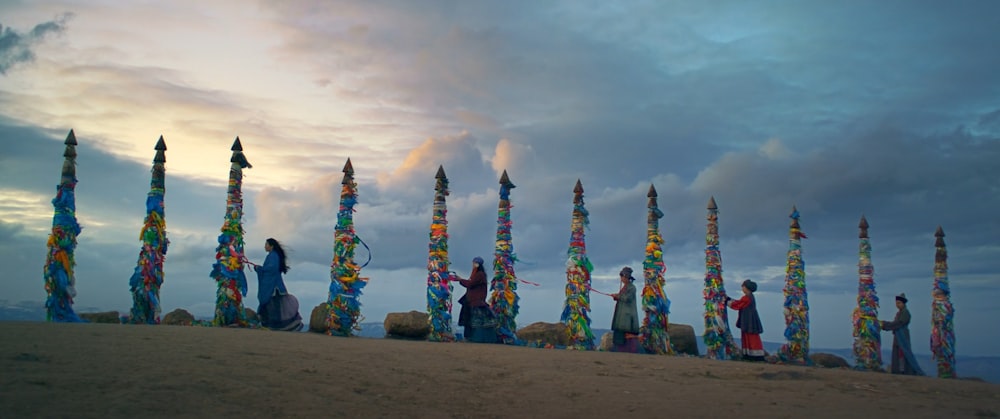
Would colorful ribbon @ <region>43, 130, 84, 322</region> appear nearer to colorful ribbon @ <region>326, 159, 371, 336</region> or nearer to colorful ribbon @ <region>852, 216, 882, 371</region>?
colorful ribbon @ <region>326, 159, 371, 336</region>

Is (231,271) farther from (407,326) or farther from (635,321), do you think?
(635,321)

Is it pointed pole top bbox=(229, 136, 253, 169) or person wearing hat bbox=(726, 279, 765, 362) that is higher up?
pointed pole top bbox=(229, 136, 253, 169)

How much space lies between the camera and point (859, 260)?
23.9m

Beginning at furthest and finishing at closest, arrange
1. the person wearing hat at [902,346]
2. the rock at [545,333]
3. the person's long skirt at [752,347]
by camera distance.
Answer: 1. the rock at [545,333]
2. the person wearing hat at [902,346]
3. the person's long skirt at [752,347]

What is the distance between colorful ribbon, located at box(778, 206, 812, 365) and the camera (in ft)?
75.8

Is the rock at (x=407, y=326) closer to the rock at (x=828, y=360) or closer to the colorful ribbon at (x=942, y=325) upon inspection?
the rock at (x=828, y=360)

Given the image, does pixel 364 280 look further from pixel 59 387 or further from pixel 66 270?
pixel 59 387

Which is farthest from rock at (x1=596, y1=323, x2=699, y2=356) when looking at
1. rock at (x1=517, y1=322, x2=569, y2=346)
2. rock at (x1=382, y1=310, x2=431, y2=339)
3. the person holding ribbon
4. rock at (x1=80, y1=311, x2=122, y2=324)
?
rock at (x1=80, y1=311, x2=122, y2=324)

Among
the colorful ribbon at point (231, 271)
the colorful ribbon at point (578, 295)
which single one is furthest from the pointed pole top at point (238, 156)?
the colorful ribbon at point (578, 295)

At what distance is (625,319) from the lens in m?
20.5

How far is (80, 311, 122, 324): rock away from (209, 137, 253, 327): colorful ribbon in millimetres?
2713

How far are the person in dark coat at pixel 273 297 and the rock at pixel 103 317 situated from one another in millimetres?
3739

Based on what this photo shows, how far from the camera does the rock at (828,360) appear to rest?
953 inches

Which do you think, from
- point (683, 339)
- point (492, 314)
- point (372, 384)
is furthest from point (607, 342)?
point (372, 384)
